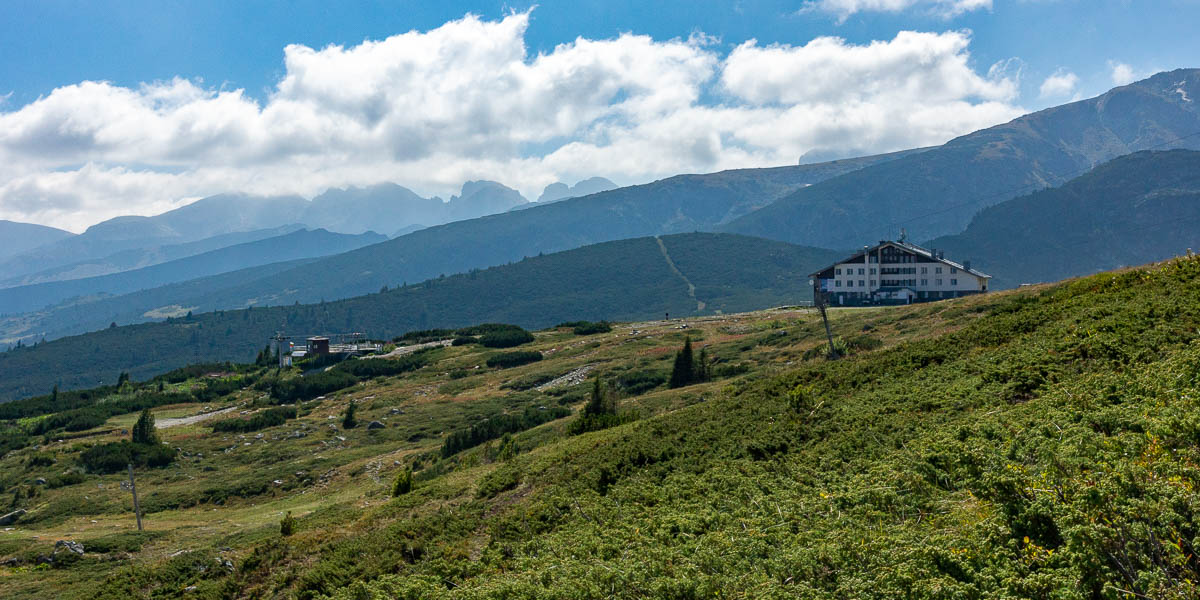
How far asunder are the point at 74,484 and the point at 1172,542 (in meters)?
54.3

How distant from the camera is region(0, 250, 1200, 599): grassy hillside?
9023 millimetres

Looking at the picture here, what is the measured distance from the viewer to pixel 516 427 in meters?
41.5

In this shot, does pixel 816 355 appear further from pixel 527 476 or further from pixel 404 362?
pixel 404 362

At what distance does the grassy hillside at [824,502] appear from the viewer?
9.02 meters

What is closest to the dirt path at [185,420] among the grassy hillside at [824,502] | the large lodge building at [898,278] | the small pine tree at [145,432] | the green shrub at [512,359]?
the small pine tree at [145,432]

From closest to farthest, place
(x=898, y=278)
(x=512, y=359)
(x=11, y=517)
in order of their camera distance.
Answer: (x=11, y=517), (x=512, y=359), (x=898, y=278)

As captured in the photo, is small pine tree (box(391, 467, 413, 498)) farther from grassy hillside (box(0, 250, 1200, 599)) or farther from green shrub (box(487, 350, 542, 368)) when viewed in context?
green shrub (box(487, 350, 542, 368))

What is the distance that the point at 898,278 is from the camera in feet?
344

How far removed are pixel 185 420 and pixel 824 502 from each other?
69.2 metres

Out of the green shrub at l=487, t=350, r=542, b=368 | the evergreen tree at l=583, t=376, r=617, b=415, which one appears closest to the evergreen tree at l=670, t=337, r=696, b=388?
the evergreen tree at l=583, t=376, r=617, b=415

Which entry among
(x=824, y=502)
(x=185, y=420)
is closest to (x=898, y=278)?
(x=185, y=420)

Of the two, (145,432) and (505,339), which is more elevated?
(505,339)

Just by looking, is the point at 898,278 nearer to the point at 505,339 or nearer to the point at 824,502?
the point at 505,339

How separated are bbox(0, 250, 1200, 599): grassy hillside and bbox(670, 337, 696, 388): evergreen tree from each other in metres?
11.8
